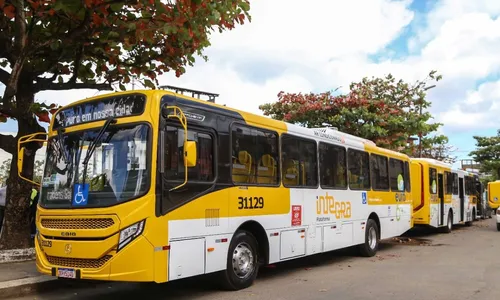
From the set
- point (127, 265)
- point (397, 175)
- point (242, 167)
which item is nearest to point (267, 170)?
point (242, 167)

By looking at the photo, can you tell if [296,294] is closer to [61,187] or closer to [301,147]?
[301,147]

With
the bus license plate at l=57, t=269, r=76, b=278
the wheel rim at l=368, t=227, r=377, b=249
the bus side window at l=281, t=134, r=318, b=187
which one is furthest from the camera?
the wheel rim at l=368, t=227, r=377, b=249

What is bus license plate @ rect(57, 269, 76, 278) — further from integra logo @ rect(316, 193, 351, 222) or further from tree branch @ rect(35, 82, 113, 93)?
integra logo @ rect(316, 193, 351, 222)

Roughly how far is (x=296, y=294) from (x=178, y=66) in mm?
5355

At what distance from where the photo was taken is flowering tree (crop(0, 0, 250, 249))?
798 centimetres

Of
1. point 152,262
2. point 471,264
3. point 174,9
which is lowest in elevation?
point 471,264

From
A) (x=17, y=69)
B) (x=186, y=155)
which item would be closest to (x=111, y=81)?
(x=17, y=69)

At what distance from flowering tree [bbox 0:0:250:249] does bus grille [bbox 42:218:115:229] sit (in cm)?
296

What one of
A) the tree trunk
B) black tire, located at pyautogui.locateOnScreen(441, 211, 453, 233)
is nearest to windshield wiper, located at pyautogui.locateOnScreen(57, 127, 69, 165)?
the tree trunk

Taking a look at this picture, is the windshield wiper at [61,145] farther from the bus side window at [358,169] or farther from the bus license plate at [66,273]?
the bus side window at [358,169]

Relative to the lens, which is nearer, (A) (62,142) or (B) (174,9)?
(A) (62,142)

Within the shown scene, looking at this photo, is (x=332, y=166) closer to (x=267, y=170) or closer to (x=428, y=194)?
(x=267, y=170)

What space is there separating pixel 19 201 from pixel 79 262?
3833 mm

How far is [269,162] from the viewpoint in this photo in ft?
27.9
